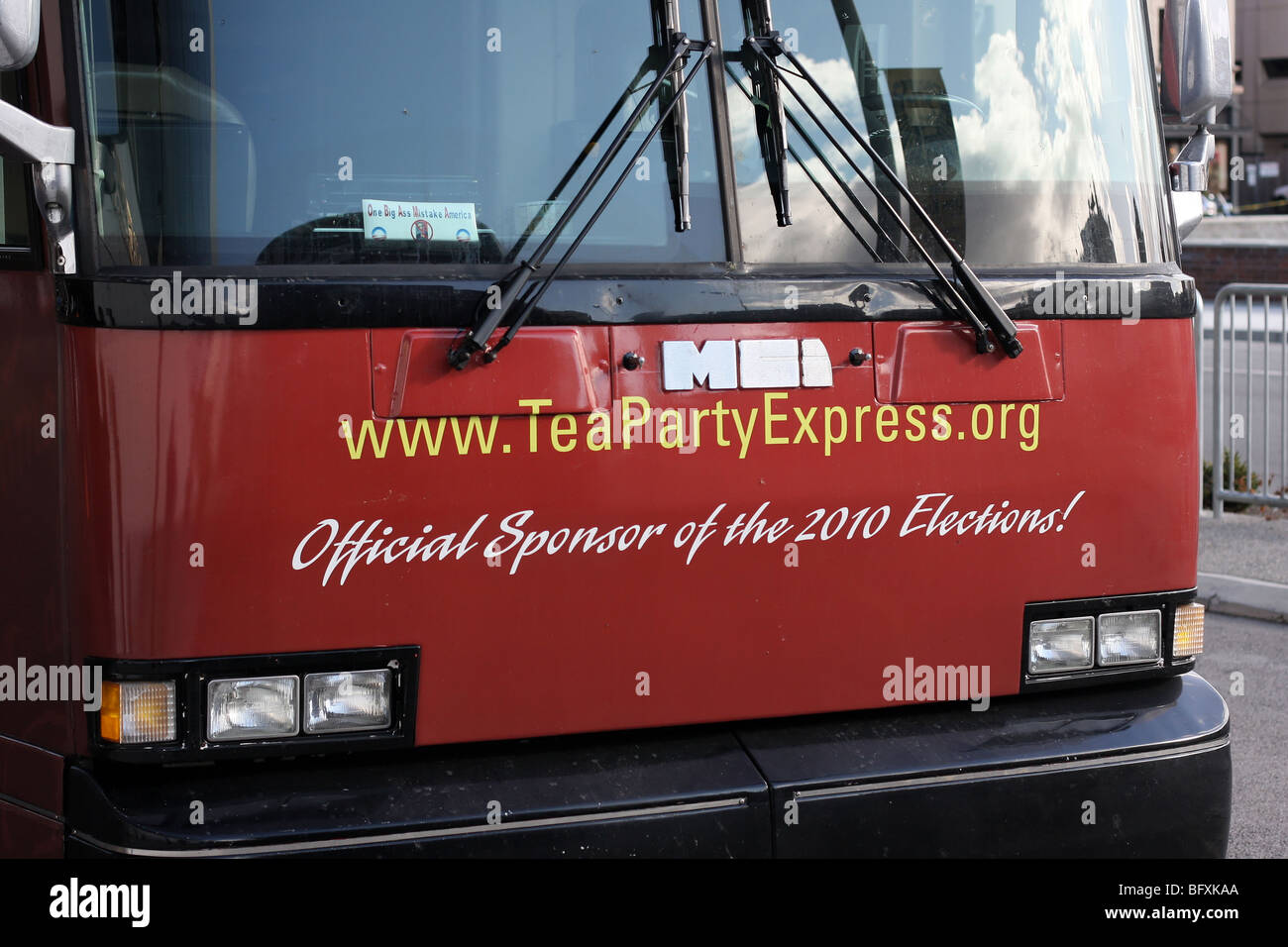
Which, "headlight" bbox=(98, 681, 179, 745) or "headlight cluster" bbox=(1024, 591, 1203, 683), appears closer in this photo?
"headlight" bbox=(98, 681, 179, 745)

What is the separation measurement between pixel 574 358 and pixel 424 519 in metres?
0.43

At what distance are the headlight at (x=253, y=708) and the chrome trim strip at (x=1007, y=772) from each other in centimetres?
102

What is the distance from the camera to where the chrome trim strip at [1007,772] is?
2.86m

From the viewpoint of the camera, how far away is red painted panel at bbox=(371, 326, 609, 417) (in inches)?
104

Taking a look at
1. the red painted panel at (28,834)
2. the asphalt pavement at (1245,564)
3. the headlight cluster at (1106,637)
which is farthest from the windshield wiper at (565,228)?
the asphalt pavement at (1245,564)

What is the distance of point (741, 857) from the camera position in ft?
9.17

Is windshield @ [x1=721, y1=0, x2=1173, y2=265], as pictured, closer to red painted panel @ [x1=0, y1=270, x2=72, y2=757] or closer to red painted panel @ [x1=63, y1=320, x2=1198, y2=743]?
red painted panel @ [x1=63, y1=320, x2=1198, y2=743]

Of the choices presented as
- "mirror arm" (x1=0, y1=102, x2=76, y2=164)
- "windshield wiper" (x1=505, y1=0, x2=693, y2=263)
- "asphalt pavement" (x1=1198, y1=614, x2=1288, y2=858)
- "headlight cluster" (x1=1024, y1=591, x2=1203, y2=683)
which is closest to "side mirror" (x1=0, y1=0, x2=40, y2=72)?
"mirror arm" (x1=0, y1=102, x2=76, y2=164)

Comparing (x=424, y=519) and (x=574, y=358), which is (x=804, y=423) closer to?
(x=574, y=358)

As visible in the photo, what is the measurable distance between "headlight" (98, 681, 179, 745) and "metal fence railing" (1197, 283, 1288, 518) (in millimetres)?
6529

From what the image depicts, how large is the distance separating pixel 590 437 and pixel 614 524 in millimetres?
189

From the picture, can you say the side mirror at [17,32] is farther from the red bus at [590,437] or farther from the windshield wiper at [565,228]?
the windshield wiper at [565,228]

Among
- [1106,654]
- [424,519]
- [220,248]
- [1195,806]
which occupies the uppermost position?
[220,248]
